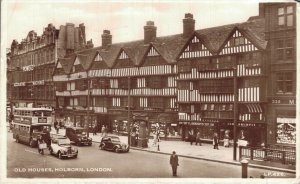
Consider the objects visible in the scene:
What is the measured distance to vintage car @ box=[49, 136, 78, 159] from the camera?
524 inches

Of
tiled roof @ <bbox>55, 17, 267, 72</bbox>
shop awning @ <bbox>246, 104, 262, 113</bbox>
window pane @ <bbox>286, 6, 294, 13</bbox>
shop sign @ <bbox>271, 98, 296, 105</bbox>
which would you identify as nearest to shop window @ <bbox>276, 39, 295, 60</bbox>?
tiled roof @ <bbox>55, 17, 267, 72</bbox>

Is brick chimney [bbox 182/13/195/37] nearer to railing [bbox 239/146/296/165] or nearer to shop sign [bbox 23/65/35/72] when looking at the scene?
railing [bbox 239/146/296/165]

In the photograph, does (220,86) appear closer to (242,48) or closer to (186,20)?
(242,48)

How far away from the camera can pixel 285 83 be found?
527 inches

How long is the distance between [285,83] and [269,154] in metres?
2.32

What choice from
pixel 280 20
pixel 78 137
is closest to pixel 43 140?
pixel 78 137

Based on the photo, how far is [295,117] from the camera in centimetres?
1246

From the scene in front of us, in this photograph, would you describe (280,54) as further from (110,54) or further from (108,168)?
(110,54)

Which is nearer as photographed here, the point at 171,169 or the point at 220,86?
the point at 171,169

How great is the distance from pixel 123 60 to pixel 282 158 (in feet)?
28.1

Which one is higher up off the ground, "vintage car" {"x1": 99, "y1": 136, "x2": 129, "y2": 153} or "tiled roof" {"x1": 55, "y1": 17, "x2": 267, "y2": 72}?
"tiled roof" {"x1": 55, "y1": 17, "x2": 267, "y2": 72}

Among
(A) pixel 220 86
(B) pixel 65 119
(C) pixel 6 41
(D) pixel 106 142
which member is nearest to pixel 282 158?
(A) pixel 220 86

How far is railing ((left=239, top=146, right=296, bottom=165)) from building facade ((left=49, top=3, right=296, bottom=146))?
0.73 meters

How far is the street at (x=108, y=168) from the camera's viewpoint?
476 inches
